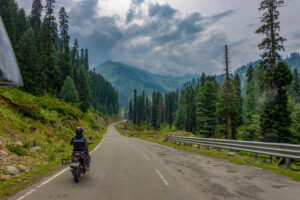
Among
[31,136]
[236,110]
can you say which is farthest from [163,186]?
[236,110]

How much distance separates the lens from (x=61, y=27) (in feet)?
163

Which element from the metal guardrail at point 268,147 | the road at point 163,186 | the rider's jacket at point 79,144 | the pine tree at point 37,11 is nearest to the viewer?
the road at point 163,186

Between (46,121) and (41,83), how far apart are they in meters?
24.1

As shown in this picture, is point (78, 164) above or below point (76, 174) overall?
above

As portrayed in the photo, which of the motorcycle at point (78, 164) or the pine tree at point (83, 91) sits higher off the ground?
the pine tree at point (83, 91)

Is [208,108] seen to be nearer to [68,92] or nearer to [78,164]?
[68,92]

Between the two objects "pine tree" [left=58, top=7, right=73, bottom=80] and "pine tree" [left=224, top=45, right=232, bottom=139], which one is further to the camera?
"pine tree" [left=58, top=7, right=73, bottom=80]

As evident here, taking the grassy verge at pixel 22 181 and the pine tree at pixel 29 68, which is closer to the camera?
the grassy verge at pixel 22 181

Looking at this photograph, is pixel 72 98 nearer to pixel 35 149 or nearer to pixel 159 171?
pixel 35 149

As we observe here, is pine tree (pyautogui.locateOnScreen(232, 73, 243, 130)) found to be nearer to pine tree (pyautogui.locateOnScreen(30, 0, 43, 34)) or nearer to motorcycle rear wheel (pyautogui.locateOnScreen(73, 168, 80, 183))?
motorcycle rear wheel (pyautogui.locateOnScreen(73, 168, 80, 183))

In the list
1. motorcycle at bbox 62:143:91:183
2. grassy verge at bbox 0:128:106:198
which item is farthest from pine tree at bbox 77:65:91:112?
motorcycle at bbox 62:143:91:183

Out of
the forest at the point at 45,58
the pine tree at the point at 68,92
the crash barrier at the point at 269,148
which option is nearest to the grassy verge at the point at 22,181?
the crash barrier at the point at 269,148

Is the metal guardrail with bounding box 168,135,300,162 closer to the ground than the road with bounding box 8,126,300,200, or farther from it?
farther from it

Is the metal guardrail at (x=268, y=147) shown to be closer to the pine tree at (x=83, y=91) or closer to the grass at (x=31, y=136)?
the grass at (x=31, y=136)
